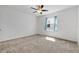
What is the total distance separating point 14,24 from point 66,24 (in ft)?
3.82

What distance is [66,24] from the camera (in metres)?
1.80

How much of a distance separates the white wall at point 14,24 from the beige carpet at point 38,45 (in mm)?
126

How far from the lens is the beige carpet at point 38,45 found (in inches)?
63.6

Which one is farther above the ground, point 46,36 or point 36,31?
point 36,31

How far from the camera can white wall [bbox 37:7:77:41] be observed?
5.43 feet

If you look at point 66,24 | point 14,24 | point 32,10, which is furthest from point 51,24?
point 14,24

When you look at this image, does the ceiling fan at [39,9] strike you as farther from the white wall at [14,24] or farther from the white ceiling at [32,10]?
the white wall at [14,24]

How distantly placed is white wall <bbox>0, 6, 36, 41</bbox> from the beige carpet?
126 millimetres

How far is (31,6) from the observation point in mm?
1640

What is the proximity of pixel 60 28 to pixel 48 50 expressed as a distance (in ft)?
1.81

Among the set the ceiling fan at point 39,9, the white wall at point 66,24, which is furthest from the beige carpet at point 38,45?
the ceiling fan at point 39,9
